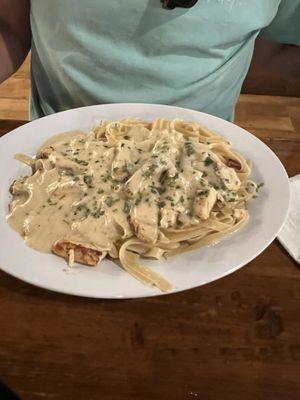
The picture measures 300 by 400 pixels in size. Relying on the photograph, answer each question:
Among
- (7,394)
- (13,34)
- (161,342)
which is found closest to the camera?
(7,394)

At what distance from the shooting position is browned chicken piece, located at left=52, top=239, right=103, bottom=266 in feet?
2.63

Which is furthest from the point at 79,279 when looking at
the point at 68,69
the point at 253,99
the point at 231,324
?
the point at 253,99

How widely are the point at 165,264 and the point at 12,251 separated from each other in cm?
25

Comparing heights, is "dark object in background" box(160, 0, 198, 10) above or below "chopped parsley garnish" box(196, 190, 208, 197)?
above

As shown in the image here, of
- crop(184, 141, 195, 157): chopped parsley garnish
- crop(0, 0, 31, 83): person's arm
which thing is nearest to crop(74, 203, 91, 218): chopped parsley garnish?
A: crop(184, 141, 195, 157): chopped parsley garnish

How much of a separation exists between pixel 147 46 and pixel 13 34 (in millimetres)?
411

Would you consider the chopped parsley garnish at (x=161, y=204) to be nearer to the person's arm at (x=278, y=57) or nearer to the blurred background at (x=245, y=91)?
the person's arm at (x=278, y=57)

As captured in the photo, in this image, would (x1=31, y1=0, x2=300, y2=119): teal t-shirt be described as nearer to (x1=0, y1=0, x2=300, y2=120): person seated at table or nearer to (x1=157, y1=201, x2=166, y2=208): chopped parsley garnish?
(x1=0, y1=0, x2=300, y2=120): person seated at table

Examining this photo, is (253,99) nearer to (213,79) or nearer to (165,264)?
(213,79)

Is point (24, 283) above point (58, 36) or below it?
below

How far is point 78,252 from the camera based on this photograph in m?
0.80

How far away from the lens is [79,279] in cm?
77

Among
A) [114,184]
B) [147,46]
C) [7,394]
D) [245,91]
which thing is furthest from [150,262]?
[245,91]

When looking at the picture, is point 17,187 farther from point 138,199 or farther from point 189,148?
point 189,148
